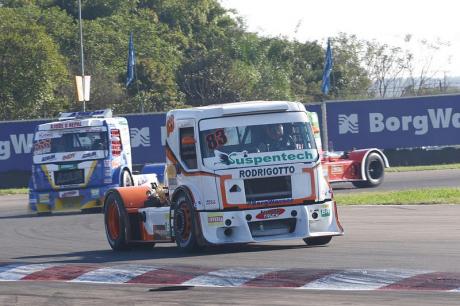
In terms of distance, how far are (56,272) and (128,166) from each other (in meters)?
13.3

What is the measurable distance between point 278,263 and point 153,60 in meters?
51.2

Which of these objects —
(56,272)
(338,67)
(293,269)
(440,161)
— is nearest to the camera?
(293,269)

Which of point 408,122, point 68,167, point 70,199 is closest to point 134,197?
point 70,199

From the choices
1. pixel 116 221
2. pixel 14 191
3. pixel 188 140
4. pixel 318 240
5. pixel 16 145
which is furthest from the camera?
pixel 16 145

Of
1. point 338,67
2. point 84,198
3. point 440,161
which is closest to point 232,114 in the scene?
point 84,198

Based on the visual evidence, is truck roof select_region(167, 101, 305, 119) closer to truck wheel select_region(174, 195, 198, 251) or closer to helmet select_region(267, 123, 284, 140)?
helmet select_region(267, 123, 284, 140)

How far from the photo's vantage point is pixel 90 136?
1046 inches

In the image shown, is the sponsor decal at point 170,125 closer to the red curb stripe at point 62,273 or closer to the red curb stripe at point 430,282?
the red curb stripe at point 62,273

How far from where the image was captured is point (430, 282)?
37.1ft

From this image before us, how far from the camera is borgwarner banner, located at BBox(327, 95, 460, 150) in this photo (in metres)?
39.7

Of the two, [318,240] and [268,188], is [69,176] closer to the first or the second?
[318,240]

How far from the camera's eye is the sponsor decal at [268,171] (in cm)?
1501

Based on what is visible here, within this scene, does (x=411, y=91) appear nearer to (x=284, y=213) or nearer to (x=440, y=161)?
(x=440, y=161)

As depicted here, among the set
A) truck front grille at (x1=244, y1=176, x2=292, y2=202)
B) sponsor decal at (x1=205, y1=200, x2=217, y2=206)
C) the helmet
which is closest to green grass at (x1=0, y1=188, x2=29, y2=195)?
the helmet
